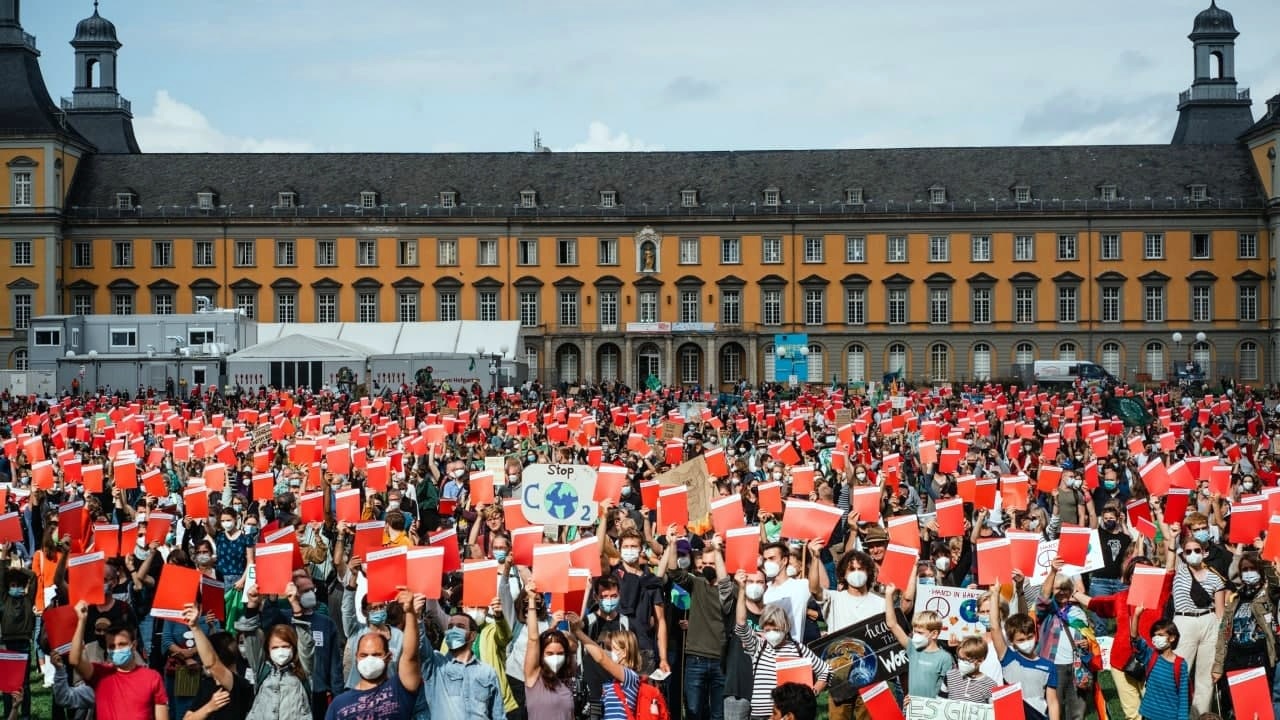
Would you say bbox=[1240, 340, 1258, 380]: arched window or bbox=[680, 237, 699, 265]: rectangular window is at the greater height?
bbox=[680, 237, 699, 265]: rectangular window

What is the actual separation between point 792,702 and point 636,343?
7281 cm

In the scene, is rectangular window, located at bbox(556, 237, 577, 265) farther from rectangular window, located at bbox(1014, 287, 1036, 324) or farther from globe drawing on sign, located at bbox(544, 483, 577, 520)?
globe drawing on sign, located at bbox(544, 483, 577, 520)

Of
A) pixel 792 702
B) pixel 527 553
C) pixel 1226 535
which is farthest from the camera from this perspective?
pixel 1226 535

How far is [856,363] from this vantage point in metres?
81.9

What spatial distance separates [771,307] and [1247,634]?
69803 millimetres

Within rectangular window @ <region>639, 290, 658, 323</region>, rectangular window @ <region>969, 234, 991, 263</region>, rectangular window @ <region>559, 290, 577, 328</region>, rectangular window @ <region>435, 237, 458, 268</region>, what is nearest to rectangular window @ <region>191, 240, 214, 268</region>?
rectangular window @ <region>435, 237, 458, 268</region>

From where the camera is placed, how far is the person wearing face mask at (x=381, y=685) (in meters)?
9.51

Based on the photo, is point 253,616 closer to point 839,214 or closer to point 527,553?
point 527,553

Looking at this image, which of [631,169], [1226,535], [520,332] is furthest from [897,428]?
[631,169]

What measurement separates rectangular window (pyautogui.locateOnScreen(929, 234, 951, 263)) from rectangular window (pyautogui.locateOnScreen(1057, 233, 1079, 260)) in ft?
17.7

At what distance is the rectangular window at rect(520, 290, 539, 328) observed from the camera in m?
81.8

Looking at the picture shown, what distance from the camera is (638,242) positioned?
8188cm

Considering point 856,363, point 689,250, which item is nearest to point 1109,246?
point 856,363

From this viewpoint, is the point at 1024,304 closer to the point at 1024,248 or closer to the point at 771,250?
the point at 1024,248
